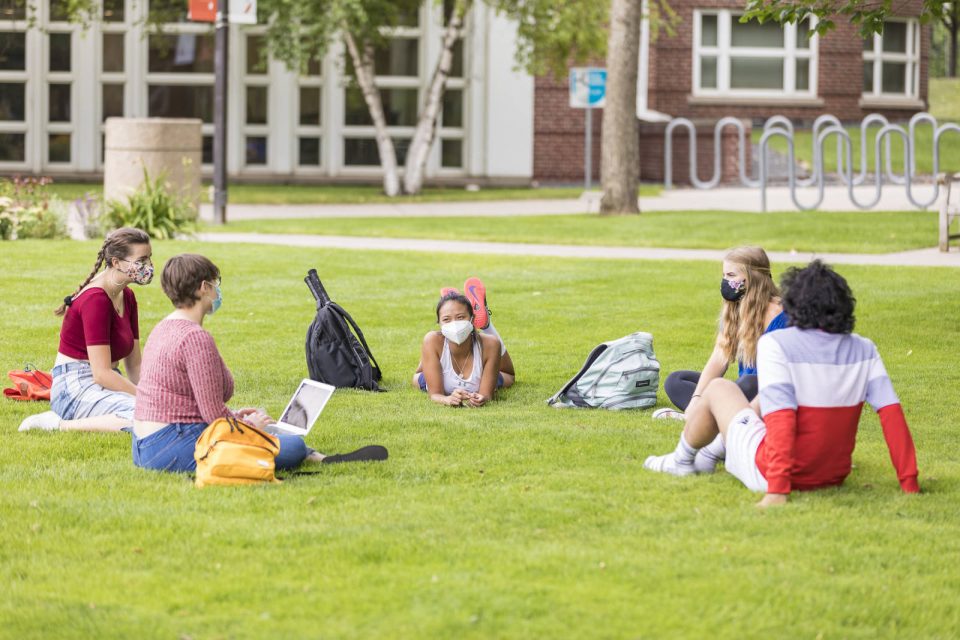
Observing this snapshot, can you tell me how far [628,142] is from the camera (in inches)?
860

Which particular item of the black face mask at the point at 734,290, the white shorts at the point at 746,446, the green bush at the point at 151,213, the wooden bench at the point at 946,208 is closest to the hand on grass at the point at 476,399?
the black face mask at the point at 734,290

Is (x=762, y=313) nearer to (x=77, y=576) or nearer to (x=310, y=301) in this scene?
(x=77, y=576)

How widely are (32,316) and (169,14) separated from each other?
55.9 ft

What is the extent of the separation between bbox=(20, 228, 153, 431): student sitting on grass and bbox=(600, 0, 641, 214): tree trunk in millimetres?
14682

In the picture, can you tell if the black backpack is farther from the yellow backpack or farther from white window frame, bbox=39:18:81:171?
white window frame, bbox=39:18:81:171

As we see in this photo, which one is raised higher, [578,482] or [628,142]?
[628,142]

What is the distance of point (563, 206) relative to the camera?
2548 centimetres

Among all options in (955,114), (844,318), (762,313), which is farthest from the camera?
(955,114)

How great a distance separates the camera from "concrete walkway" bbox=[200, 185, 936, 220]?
23078 millimetres

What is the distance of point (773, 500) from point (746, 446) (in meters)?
0.31

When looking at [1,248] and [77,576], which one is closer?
[77,576]

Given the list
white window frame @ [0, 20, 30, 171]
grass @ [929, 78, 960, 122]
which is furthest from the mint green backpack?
grass @ [929, 78, 960, 122]

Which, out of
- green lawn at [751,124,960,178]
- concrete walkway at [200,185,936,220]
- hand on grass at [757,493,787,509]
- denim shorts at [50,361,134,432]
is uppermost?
green lawn at [751,124,960,178]

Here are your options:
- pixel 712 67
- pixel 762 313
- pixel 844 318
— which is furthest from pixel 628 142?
pixel 844 318
